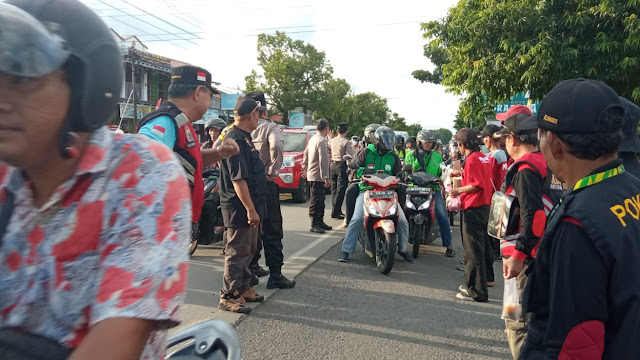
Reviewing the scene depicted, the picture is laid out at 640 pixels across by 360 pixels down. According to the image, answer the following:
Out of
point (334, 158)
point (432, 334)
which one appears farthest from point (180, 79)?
point (334, 158)

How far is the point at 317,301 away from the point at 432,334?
4.11 feet

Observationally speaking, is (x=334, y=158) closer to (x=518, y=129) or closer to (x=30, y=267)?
(x=518, y=129)

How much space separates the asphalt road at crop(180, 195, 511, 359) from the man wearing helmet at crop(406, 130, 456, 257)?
0.66 m

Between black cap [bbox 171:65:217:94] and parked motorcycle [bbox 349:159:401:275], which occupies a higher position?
black cap [bbox 171:65:217:94]

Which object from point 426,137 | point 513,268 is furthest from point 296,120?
point 513,268

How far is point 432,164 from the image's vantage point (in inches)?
309

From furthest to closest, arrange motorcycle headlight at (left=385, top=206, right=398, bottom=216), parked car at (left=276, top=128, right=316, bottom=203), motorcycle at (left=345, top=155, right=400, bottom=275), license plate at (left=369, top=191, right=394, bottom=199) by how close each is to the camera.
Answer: parked car at (left=276, top=128, right=316, bottom=203) < license plate at (left=369, top=191, right=394, bottom=199) < motorcycle headlight at (left=385, top=206, right=398, bottom=216) < motorcycle at (left=345, top=155, right=400, bottom=275)

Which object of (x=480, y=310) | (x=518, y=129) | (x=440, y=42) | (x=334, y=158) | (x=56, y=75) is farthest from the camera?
(x=440, y=42)

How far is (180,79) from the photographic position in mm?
3402

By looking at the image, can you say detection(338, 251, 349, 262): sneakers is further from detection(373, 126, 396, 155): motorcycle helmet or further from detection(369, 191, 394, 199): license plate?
detection(373, 126, 396, 155): motorcycle helmet

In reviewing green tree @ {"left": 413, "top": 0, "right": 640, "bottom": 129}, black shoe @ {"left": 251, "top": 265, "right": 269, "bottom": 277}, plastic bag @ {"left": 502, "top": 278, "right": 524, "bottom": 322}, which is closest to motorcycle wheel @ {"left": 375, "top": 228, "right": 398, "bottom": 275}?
black shoe @ {"left": 251, "top": 265, "right": 269, "bottom": 277}

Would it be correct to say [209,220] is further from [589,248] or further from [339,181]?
[589,248]

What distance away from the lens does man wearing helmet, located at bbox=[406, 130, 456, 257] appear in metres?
7.14

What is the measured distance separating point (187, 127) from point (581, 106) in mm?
2336
